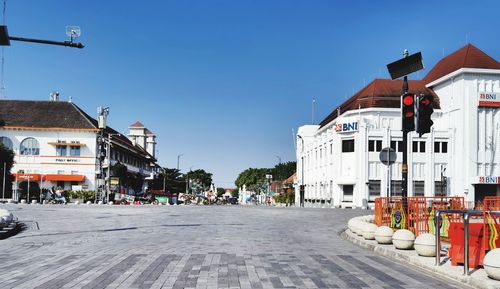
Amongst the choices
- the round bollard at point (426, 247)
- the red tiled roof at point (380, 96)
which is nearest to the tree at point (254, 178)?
the red tiled roof at point (380, 96)

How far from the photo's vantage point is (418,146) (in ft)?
205

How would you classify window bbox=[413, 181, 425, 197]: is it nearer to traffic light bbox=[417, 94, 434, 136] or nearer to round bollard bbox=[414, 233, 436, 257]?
traffic light bbox=[417, 94, 434, 136]

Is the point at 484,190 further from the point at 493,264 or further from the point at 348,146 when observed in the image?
the point at 493,264

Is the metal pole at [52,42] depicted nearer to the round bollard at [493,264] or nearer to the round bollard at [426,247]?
the round bollard at [426,247]

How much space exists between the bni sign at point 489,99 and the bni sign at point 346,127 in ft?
50.3

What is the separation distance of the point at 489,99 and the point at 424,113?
2211 inches

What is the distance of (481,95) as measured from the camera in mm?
62625

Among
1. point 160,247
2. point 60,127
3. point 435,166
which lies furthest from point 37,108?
point 160,247

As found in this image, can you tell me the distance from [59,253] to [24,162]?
63842mm

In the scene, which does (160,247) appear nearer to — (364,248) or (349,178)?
(364,248)

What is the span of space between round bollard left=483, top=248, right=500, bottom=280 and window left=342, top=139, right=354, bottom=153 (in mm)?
55394

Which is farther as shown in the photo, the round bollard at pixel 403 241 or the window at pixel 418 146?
the window at pixel 418 146

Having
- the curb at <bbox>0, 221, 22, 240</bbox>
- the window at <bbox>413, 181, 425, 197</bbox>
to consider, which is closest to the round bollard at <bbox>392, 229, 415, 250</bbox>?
the curb at <bbox>0, 221, 22, 240</bbox>

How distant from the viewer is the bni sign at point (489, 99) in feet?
205
